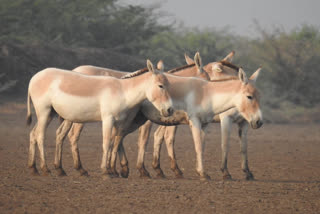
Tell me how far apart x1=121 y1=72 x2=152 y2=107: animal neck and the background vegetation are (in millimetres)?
11485

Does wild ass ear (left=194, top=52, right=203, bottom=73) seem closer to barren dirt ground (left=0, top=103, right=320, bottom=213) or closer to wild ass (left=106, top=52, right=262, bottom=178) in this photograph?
wild ass (left=106, top=52, right=262, bottom=178)

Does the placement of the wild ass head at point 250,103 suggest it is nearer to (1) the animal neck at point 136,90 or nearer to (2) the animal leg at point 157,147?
(1) the animal neck at point 136,90

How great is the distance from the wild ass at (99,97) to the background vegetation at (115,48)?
35.3 ft

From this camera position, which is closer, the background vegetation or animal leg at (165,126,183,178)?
animal leg at (165,126,183,178)

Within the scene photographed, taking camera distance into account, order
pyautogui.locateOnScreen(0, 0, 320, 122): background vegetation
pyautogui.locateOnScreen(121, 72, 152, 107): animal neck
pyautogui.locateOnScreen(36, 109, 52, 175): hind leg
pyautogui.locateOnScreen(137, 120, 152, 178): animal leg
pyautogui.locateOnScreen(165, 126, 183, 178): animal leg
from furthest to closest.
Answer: pyautogui.locateOnScreen(0, 0, 320, 122): background vegetation → pyautogui.locateOnScreen(165, 126, 183, 178): animal leg → pyautogui.locateOnScreen(137, 120, 152, 178): animal leg → pyautogui.locateOnScreen(36, 109, 52, 175): hind leg → pyautogui.locateOnScreen(121, 72, 152, 107): animal neck

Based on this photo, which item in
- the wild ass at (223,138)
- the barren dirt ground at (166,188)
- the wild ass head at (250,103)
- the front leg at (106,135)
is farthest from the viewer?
the wild ass at (223,138)

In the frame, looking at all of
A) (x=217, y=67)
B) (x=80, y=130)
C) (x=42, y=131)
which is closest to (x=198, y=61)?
(x=217, y=67)

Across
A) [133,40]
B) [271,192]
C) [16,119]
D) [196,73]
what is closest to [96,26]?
[133,40]

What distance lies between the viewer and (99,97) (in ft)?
29.5

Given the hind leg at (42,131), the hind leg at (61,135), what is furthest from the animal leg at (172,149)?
the hind leg at (42,131)

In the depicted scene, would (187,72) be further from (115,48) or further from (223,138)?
(115,48)

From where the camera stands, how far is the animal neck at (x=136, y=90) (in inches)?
354

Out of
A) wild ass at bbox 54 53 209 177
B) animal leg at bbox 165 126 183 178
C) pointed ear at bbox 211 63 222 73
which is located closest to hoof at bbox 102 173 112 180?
wild ass at bbox 54 53 209 177

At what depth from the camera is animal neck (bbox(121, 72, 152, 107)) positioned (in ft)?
29.5
